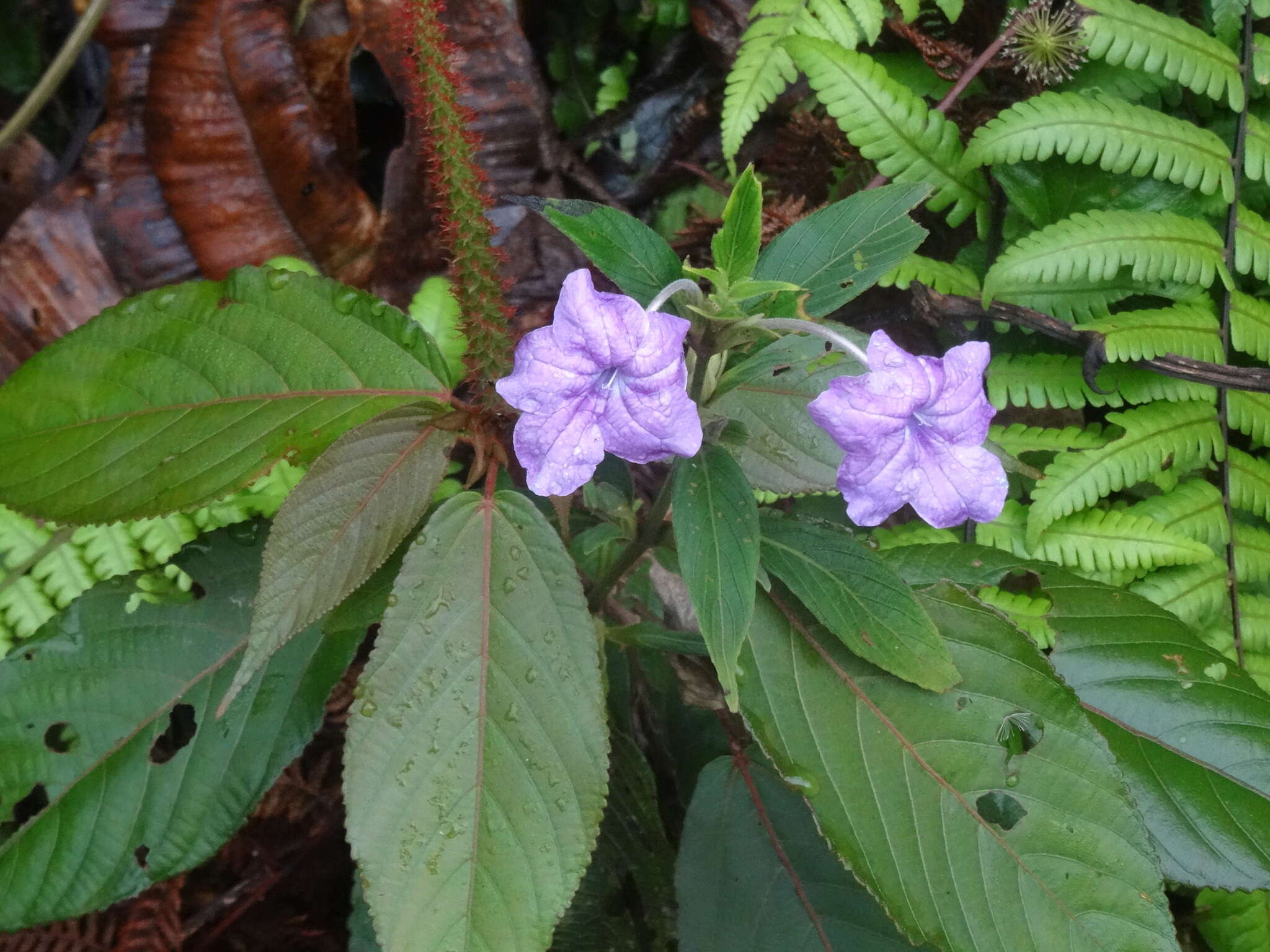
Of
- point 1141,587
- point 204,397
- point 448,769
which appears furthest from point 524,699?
point 1141,587

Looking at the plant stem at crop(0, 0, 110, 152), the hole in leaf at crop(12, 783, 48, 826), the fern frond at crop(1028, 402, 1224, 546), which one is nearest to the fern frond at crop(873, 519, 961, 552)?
the fern frond at crop(1028, 402, 1224, 546)

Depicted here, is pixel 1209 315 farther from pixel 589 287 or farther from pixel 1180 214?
pixel 589 287

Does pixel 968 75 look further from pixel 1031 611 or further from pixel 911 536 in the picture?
pixel 1031 611

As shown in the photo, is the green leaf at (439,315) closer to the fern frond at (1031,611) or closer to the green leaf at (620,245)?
the green leaf at (620,245)

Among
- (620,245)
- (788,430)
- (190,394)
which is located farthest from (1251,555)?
(190,394)

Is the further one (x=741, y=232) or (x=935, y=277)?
(x=935, y=277)

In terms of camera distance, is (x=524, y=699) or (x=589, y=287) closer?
(x=589, y=287)

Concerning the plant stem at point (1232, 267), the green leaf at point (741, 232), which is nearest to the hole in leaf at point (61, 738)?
the green leaf at point (741, 232)

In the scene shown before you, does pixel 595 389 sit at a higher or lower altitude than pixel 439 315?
higher
